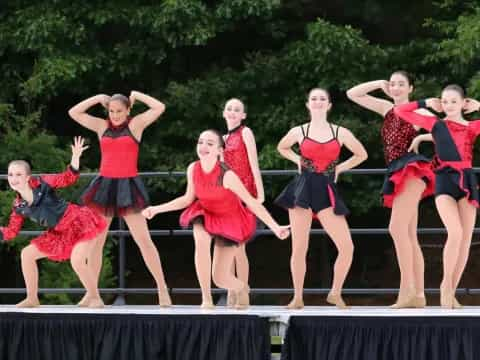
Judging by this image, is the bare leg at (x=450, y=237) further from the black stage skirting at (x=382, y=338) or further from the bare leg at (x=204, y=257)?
the bare leg at (x=204, y=257)

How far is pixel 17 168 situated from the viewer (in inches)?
297

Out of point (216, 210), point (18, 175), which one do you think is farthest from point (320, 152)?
point (18, 175)

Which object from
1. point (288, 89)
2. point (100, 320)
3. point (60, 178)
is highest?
point (288, 89)

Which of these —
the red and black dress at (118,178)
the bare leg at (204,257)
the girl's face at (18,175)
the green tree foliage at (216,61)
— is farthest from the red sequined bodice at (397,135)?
the green tree foliage at (216,61)

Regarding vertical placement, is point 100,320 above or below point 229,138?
below

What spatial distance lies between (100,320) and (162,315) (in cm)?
37

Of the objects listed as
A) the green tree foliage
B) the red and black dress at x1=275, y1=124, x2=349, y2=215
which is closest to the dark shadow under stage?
the red and black dress at x1=275, y1=124, x2=349, y2=215

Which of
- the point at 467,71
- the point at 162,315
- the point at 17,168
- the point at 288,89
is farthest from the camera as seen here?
the point at 288,89

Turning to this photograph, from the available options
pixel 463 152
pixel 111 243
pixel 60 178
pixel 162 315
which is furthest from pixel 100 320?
pixel 111 243

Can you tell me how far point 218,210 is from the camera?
7191 mm

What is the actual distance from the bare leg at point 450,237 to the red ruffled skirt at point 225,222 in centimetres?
109

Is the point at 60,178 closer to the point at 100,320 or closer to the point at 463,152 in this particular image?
the point at 100,320

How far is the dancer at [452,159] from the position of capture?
712 centimetres

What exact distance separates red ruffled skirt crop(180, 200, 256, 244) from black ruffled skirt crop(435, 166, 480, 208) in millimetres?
1097
